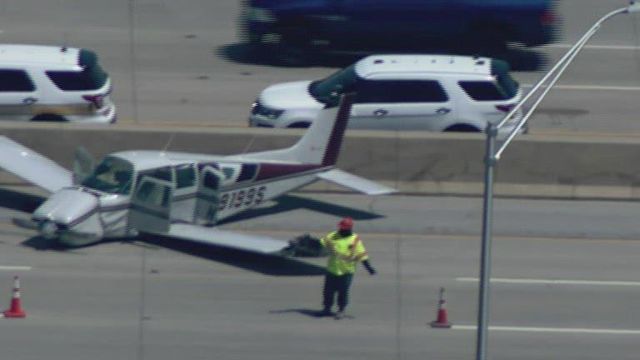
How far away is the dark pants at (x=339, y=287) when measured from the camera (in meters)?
19.6

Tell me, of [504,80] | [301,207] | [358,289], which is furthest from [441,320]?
[504,80]

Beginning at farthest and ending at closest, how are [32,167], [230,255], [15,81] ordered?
[15,81]
[32,167]
[230,255]

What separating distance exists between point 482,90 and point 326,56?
7.30m

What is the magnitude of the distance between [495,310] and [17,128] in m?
8.77

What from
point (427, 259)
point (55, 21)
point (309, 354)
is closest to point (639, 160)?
point (427, 259)

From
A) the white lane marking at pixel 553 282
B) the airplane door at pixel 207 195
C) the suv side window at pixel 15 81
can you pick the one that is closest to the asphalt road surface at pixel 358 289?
the white lane marking at pixel 553 282

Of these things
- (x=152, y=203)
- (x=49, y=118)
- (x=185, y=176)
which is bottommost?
(x=152, y=203)

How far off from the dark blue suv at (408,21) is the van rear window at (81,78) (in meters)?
6.41

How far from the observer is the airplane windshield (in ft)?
73.6

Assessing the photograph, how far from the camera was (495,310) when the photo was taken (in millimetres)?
20422

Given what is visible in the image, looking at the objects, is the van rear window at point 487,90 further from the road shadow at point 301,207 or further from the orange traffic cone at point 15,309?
the orange traffic cone at point 15,309

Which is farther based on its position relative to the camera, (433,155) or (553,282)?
(433,155)

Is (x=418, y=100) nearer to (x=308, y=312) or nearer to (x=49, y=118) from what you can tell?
(x=49, y=118)

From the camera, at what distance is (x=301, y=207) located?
24.8 m
